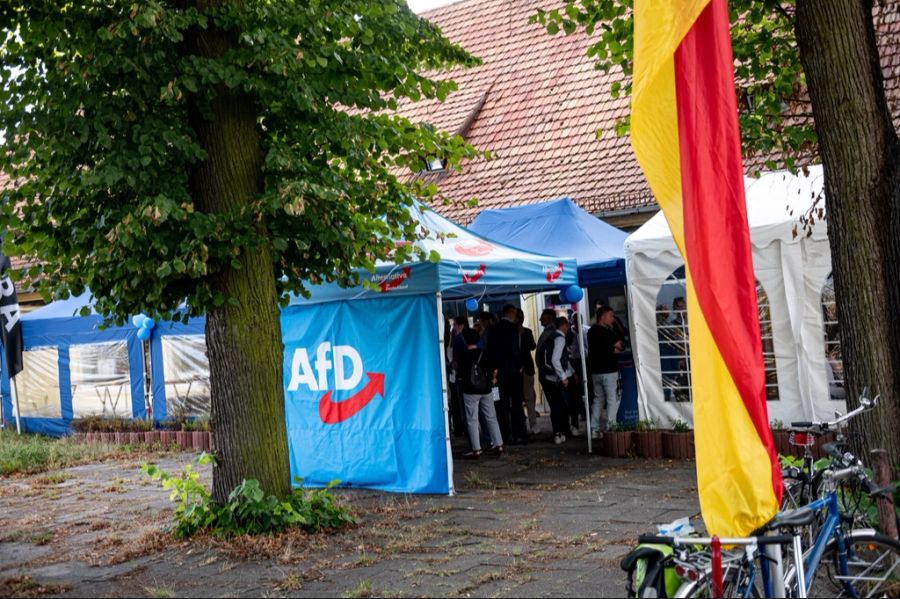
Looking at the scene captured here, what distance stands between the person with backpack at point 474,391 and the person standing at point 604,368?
5.48ft

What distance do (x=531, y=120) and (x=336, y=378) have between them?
37.7ft

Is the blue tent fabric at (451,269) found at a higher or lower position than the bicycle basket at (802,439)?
higher

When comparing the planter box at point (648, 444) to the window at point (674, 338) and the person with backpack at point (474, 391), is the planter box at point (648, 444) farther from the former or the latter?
the person with backpack at point (474, 391)

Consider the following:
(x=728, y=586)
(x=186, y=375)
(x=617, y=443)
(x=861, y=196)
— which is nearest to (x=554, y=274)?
(x=617, y=443)

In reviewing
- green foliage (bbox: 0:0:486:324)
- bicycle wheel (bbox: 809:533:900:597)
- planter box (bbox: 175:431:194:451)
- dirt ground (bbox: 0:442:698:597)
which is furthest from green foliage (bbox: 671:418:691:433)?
planter box (bbox: 175:431:194:451)

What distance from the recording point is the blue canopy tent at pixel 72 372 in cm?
2295

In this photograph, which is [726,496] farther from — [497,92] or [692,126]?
[497,92]

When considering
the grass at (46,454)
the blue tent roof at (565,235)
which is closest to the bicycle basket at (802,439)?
the blue tent roof at (565,235)

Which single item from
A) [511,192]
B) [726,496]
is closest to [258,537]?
[726,496]

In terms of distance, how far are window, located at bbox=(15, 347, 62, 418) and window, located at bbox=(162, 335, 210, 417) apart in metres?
3.84

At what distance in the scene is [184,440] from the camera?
1986cm

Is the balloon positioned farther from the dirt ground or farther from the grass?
the grass

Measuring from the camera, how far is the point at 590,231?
1705 cm

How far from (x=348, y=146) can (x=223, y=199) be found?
131cm
